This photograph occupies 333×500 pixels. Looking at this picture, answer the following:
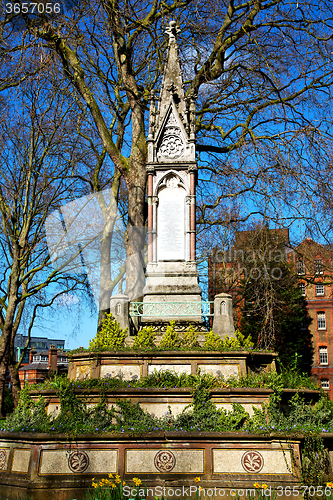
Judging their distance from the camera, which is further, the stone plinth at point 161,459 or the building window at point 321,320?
the building window at point 321,320

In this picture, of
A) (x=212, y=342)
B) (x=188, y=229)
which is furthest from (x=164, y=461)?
(x=188, y=229)

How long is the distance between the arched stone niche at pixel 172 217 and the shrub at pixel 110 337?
2.75 metres

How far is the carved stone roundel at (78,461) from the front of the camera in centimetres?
848

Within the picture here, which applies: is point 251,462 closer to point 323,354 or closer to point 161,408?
point 161,408

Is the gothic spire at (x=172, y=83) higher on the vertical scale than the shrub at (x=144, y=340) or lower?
higher

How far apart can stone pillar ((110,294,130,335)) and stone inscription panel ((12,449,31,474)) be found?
3.85 meters

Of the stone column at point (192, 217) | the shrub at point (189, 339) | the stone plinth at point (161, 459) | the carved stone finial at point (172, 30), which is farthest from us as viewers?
the carved stone finial at point (172, 30)

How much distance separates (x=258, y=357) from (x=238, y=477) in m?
3.24

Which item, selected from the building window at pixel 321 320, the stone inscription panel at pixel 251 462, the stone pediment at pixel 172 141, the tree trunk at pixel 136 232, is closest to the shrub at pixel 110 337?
the stone inscription panel at pixel 251 462

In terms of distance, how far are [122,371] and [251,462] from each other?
334cm

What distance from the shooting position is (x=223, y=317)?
38.8 ft

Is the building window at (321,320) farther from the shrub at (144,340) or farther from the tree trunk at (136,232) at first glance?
the shrub at (144,340)

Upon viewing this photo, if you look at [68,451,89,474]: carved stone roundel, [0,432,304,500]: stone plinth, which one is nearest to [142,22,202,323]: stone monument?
Answer: [0,432,304,500]: stone plinth

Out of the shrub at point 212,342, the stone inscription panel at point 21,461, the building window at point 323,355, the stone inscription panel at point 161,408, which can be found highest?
the building window at point 323,355
